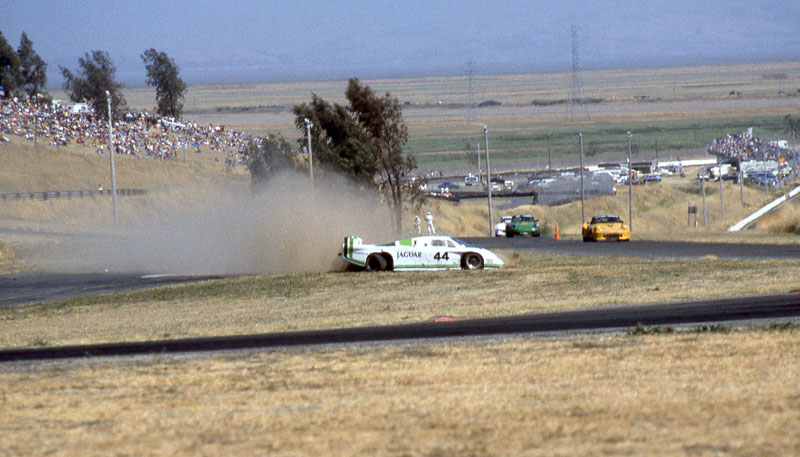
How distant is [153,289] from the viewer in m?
28.6

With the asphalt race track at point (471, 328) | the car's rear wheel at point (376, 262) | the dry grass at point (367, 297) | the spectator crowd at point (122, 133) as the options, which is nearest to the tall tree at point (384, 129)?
the spectator crowd at point (122, 133)

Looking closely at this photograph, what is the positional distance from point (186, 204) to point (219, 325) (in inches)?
2044

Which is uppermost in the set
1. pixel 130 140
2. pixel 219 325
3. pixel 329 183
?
pixel 130 140

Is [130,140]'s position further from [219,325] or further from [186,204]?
[219,325]

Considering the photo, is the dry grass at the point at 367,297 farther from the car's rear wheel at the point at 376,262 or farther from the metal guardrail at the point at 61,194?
the metal guardrail at the point at 61,194

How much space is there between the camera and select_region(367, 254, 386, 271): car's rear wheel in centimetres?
2914

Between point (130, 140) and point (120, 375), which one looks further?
point (130, 140)

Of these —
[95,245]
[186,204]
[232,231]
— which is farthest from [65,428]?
[186,204]

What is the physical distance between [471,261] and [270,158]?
38.4 metres

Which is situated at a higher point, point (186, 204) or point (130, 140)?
point (130, 140)

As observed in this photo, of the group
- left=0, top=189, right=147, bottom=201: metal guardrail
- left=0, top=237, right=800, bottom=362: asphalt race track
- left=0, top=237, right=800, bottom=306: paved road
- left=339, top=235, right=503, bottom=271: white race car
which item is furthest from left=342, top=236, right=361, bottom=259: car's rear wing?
left=0, top=189, right=147, bottom=201: metal guardrail

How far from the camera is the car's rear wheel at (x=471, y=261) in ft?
94.7

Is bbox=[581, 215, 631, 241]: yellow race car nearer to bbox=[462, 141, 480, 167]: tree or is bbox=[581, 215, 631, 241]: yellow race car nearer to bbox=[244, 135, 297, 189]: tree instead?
bbox=[244, 135, 297, 189]: tree

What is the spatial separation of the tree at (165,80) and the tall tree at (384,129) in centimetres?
5516
